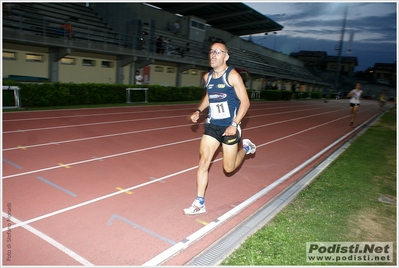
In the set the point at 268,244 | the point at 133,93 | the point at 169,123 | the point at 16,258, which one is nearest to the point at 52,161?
the point at 16,258

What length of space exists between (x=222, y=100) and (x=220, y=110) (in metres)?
0.14

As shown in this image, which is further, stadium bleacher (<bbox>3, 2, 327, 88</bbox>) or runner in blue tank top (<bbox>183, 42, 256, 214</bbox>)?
stadium bleacher (<bbox>3, 2, 327, 88</bbox>)

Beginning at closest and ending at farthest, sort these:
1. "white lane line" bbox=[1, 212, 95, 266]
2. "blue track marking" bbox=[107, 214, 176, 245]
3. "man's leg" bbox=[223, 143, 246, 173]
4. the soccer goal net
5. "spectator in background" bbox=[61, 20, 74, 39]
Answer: "white lane line" bbox=[1, 212, 95, 266], "blue track marking" bbox=[107, 214, 176, 245], "man's leg" bbox=[223, 143, 246, 173], the soccer goal net, "spectator in background" bbox=[61, 20, 74, 39]

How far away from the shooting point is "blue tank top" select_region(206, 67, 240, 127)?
12.6 ft

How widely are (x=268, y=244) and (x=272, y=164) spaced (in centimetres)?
361

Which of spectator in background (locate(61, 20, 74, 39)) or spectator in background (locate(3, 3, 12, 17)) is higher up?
spectator in background (locate(3, 3, 12, 17))

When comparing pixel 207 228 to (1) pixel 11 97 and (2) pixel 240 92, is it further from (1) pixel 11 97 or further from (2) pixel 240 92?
(1) pixel 11 97

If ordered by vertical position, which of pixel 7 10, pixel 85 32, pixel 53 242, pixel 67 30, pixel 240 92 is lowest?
pixel 53 242

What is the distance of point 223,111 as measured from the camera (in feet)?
12.9

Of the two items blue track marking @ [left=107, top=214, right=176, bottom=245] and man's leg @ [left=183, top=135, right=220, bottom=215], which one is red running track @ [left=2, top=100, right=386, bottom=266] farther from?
man's leg @ [left=183, top=135, right=220, bottom=215]

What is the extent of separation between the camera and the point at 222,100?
12.8ft

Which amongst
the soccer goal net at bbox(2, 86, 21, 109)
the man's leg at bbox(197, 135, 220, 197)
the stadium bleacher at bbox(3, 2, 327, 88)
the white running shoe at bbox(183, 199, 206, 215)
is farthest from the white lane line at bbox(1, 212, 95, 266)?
the stadium bleacher at bbox(3, 2, 327, 88)

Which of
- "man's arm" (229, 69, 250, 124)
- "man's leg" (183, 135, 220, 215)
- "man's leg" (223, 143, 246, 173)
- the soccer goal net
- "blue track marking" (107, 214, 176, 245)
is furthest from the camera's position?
the soccer goal net

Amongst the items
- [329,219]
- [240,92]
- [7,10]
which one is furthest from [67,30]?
[329,219]
